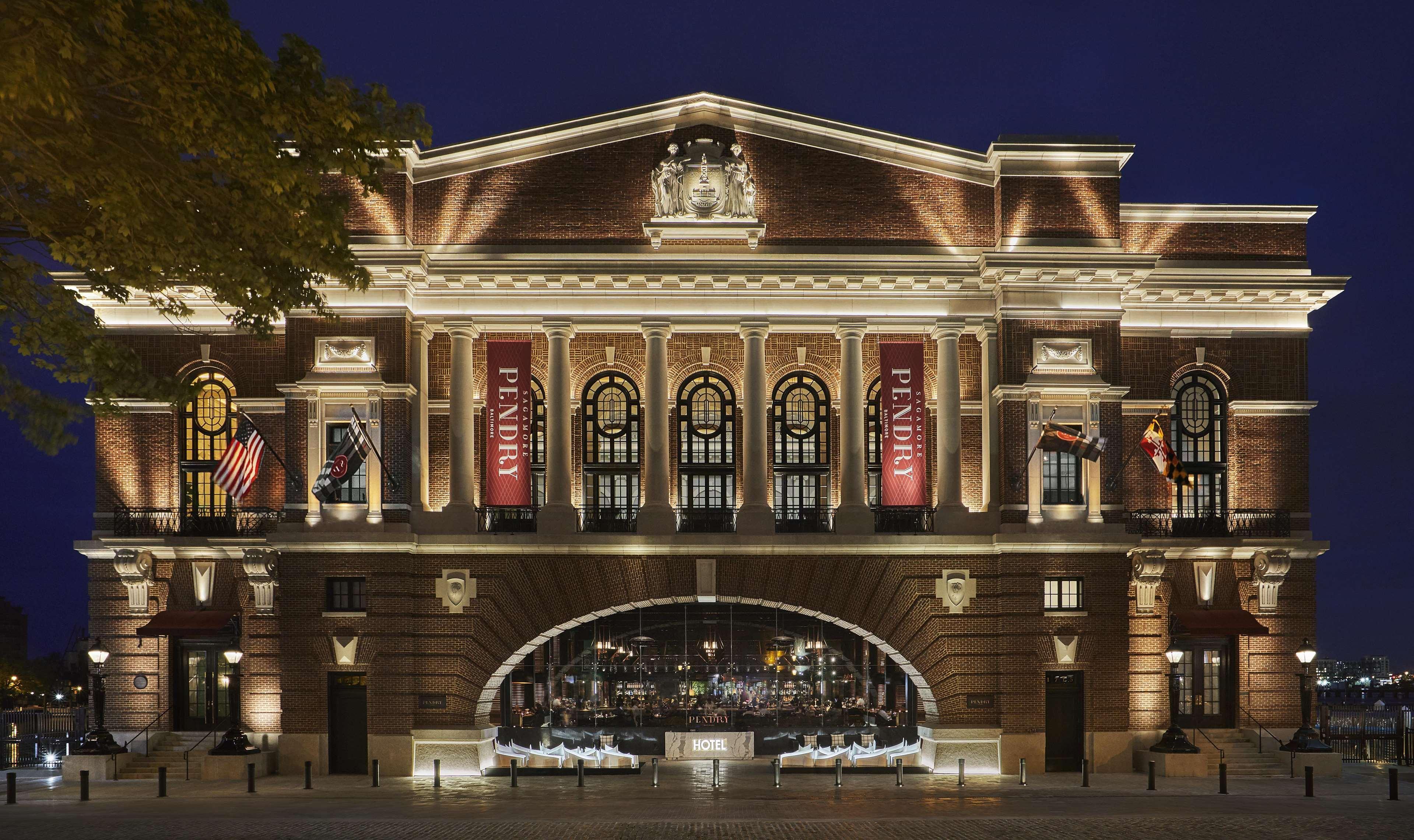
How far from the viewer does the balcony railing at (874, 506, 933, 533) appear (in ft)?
114

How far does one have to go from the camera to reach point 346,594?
111ft

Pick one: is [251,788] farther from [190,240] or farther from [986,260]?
[986,260]

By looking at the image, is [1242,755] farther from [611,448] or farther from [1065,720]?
[611,448]

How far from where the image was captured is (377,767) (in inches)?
1178

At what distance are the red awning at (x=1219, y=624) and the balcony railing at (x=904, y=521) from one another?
753 cm

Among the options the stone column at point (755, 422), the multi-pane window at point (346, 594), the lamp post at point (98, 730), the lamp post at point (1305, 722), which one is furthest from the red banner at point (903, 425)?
the lamp post at point (98, 730)

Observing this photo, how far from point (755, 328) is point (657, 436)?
3.97m

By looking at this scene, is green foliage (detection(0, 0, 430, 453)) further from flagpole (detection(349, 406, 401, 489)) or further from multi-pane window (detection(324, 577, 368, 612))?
multi-pane window (detection(324, 577, 368, 612))

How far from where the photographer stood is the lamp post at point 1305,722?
34.0 meters

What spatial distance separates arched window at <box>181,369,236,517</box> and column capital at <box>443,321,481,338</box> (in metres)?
6.71

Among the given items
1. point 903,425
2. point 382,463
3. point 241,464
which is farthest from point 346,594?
point 903,425

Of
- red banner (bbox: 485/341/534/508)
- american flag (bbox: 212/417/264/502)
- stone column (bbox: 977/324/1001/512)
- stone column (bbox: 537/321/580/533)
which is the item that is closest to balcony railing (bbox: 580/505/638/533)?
stone column (bbox: 537/321/580/533)

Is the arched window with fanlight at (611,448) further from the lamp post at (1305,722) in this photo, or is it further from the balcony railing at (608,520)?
the lamp post at (1305,722)

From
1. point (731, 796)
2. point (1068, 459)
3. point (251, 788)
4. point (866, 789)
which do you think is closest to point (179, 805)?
point (251, 788)
